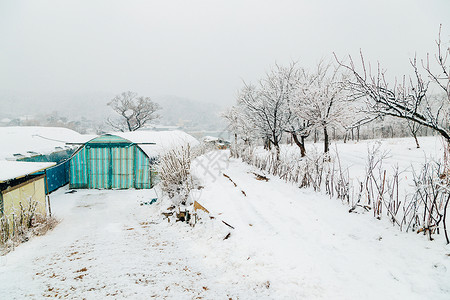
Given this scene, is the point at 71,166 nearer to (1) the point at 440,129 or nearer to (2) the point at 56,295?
(2) the point at 56,295

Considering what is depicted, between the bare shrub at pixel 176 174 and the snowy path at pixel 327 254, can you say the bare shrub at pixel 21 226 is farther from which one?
the snowy path at pixel 327 254

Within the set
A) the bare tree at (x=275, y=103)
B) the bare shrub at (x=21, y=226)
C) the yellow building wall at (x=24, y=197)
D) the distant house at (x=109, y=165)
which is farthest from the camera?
the bare tree at (x=275, y=103)

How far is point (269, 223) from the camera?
192 inches

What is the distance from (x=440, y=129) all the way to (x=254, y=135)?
1454cm

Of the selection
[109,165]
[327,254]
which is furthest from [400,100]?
[109,165]

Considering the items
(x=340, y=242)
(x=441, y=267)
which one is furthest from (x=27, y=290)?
(x=441, y=267)

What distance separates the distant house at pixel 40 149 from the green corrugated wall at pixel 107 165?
31.6 inches

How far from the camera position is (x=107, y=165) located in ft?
35.8

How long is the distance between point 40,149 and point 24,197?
6.91 metres

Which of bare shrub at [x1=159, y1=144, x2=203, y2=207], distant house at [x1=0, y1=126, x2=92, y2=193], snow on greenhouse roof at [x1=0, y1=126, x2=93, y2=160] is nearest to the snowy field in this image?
bare shrub at [x1=159, y1=144, x2=203, y2=207]

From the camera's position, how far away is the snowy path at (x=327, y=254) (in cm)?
288

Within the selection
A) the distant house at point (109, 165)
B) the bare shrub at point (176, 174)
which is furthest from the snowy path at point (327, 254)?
the distant house at point (109, 165)

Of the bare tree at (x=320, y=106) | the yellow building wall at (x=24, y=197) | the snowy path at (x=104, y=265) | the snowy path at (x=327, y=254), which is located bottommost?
the snowy path at (x=104, y=265)

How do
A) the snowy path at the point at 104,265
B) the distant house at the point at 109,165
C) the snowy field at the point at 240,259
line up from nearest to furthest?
the snowy field at the point at 240,259
the snowy path at the point at 104,265
the distant house at the point at 109,165
